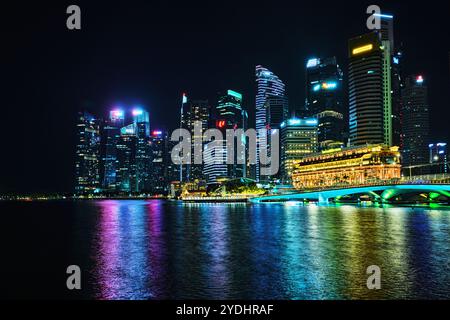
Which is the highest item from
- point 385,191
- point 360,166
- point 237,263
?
point 360,166

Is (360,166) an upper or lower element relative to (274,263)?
upper

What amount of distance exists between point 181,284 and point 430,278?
1551 cm

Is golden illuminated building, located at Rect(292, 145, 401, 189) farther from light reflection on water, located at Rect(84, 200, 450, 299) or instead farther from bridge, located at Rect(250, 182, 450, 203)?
light reflection on water, located at Rect(84, 200, 450, 299)

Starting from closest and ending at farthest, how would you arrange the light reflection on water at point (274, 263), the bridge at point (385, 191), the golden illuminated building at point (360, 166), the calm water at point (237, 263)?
the light reflection on water at point (274, 263) < the calm water at point (237, 263) < the bridge at point (385, 191) < the golden illuminated building at point (360, 166)

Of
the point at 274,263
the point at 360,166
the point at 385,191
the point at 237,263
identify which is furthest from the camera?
the point at 360,166

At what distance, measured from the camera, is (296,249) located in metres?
39.5

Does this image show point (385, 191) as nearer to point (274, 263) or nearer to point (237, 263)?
point (274, 263)

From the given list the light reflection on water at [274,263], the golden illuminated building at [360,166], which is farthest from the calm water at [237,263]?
the golden illuminated building at [360,166]

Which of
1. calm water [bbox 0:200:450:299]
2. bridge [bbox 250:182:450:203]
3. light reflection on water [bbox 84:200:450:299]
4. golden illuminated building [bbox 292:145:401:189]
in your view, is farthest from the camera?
golden illuminated building [bbox 292:145:401:189]

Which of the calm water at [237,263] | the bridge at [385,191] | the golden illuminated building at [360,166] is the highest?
the golden illuminated building at [360,166]

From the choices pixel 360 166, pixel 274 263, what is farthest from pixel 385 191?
pixel 274 263

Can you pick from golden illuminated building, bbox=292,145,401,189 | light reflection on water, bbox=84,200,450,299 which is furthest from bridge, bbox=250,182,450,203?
light reflection on water, bbox=84,200,450,299

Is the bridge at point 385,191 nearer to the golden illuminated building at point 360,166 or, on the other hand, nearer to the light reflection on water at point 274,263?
the golden illuminated building at point 360,166
